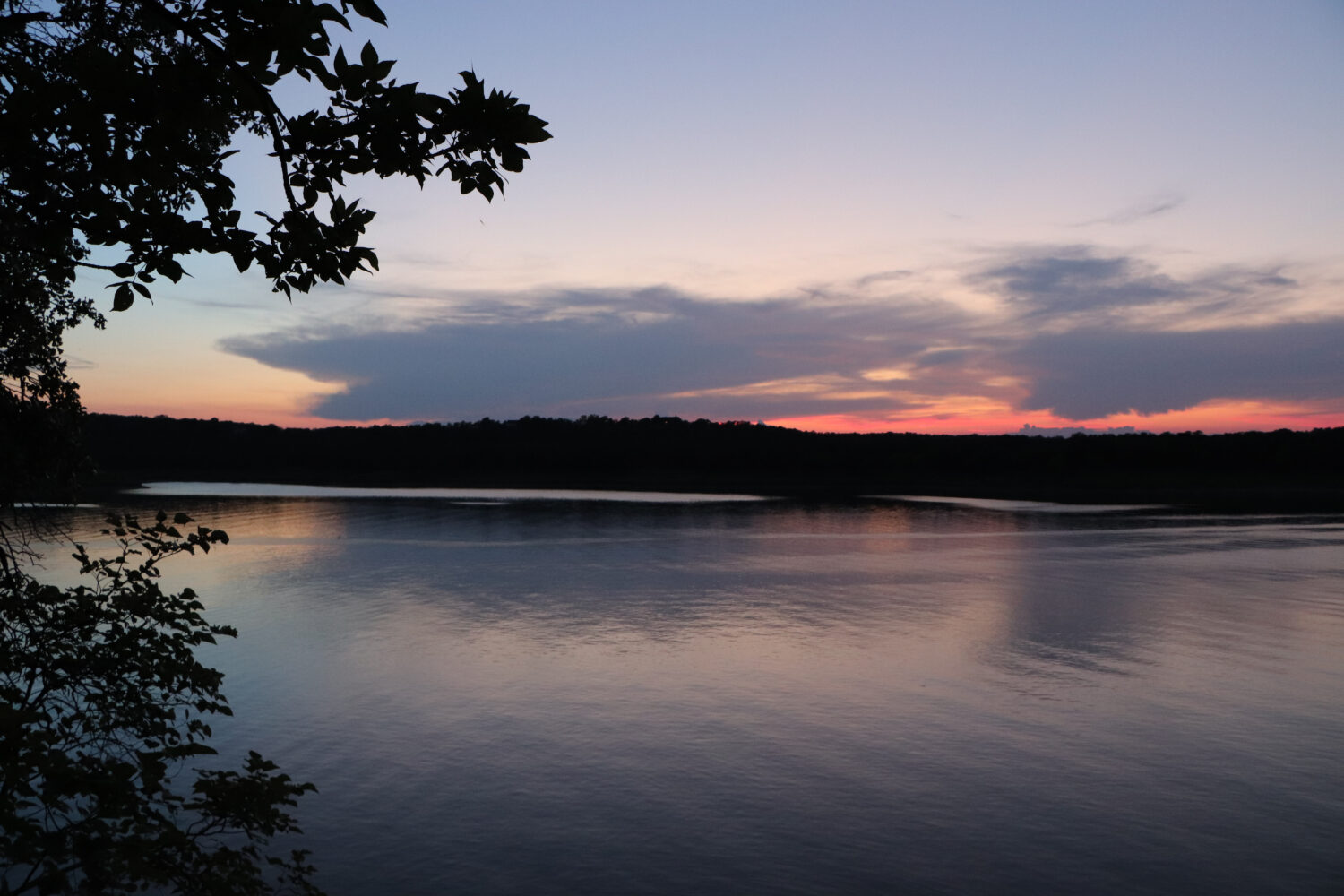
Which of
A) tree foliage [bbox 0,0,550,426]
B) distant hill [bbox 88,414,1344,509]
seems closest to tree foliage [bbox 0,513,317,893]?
tree foliage [bbox 0,0,550,426]

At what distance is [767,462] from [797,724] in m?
108

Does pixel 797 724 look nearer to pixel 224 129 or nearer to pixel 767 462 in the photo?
pixel 224 129

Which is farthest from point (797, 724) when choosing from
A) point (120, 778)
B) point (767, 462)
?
point (767, 462)

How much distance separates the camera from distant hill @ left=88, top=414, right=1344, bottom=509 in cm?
9438

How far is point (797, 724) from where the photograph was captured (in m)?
14.8

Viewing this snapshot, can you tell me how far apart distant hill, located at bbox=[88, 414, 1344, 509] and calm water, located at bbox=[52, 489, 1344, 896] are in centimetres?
Answer: 5863

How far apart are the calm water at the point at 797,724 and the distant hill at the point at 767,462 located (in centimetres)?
5863

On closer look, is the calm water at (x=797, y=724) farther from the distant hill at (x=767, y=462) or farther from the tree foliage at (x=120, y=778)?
the distant hill at (x=767, y=462)

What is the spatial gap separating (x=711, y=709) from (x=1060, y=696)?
5781 mm

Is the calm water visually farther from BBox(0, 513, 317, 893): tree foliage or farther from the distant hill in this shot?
the distant hill

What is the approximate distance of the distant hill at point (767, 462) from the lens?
3716 inches

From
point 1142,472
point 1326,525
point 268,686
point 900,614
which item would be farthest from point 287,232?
point 1142,472

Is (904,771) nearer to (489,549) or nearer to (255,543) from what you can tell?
(489,549)

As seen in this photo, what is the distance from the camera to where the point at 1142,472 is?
339ft
